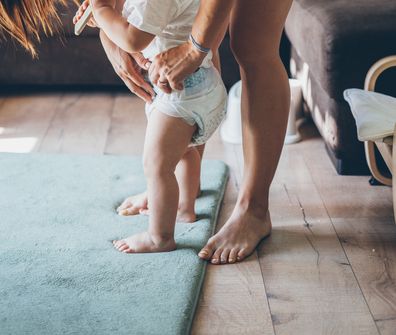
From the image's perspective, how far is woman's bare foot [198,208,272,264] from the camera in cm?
161

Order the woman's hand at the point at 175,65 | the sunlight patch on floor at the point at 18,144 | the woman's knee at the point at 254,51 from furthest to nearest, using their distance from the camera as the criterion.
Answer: the sunlight patch on floor at the point at 18,144 → the woman's knee at the point at 254,51 → the woman's hand at the point at 175,65

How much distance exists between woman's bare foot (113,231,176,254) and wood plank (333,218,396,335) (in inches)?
16.6

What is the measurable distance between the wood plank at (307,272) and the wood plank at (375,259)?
20 millimetres

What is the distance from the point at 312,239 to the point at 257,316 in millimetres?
386

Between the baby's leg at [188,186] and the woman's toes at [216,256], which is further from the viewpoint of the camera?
the baby's leg at [188,186]

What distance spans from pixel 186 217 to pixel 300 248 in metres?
0.31

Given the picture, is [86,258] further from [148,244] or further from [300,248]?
[300,248]

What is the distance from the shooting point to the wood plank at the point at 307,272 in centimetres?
137

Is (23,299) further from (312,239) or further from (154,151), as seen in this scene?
(312,239)

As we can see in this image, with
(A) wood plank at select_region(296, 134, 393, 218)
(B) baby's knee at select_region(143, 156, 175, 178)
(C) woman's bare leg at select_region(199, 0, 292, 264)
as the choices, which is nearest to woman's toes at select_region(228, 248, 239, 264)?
(C) woman's bare leg at select_region(199, 0, 292, 264)

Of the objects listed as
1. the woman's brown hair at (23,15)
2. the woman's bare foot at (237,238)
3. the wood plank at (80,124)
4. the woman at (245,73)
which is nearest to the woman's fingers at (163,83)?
the woman at (245,73)

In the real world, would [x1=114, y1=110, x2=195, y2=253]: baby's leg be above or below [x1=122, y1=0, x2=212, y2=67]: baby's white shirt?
below

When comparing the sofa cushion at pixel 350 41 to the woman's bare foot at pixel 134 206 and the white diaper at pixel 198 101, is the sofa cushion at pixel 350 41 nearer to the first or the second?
the white diaper at pixel 198 101

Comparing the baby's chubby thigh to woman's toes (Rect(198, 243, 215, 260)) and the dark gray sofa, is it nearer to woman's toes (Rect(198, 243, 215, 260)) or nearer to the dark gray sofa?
woman's toes (Rect(198, 243, 215, 260))
